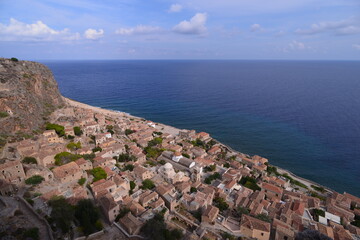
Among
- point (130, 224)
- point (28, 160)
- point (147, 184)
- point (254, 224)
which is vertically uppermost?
point (28, 160)

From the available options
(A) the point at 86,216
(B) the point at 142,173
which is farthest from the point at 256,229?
(A) the point at 86,216

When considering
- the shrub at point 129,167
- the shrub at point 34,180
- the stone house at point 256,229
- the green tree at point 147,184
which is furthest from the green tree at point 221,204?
the shrub at point 34,180

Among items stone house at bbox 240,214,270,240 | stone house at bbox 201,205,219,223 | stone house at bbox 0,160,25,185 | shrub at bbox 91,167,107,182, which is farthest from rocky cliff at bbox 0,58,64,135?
stone house at bbox 240,214,270,240

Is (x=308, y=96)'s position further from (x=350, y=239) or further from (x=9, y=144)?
(x=9, y=144)

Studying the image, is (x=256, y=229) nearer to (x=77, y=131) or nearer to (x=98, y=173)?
(x=98, y=173)

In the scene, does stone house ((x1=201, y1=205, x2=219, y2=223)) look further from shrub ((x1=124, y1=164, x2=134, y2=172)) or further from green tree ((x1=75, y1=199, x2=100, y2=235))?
shrub ((x1=124, y1=164, x2=134, y2=172))

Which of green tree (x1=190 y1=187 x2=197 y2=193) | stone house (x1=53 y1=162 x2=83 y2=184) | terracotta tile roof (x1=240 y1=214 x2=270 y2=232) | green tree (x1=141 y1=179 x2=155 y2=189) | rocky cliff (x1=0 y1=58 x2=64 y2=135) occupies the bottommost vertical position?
green tree (x1=190 y1=187 x2=197 y2=193)
